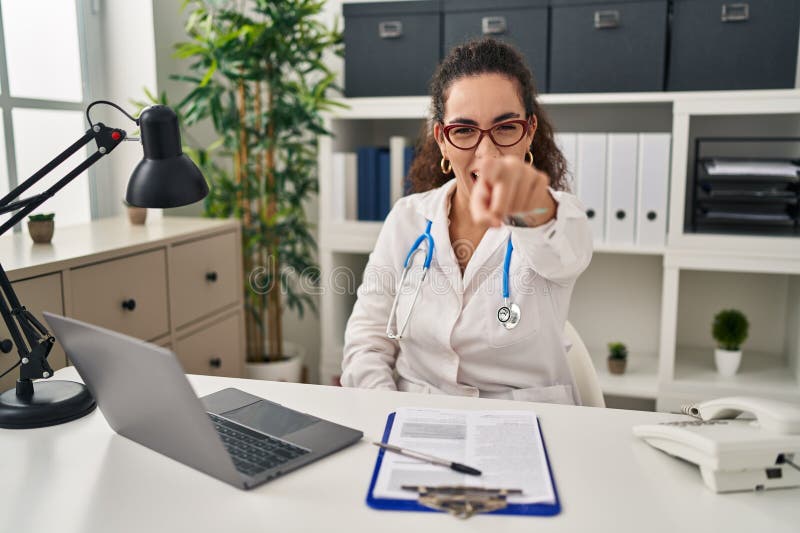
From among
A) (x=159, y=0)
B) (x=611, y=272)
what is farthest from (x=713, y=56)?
(x=159, y=0)

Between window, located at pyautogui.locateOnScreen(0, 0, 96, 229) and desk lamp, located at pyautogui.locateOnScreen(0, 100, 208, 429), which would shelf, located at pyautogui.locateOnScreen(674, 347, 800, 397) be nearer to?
desk lamp, located at pyautogui.locateOnScreen(0, 100, 208, 429)

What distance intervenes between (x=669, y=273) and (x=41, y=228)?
194cm

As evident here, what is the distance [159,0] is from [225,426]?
2.14m

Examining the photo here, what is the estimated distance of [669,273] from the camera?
7.66ft

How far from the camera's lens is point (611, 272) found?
9.09 ft

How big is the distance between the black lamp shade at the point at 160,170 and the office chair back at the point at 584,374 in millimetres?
859

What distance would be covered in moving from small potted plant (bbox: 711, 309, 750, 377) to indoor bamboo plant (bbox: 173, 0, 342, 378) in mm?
1562

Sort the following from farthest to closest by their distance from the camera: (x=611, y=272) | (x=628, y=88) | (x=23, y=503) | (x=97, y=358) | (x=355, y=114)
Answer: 1. (x=611, y=272)
2. (x=355, y=114)
3. (x=628, y=88)
4. (x=97, y=358)
5. (x=23, y=503)

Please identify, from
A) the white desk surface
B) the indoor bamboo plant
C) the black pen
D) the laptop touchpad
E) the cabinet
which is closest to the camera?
the white desk surface

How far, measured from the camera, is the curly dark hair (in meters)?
1.49

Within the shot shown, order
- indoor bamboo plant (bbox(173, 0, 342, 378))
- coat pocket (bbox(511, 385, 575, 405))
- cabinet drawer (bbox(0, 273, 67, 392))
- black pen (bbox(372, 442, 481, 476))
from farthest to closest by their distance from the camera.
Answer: indoor bamboo plant (bbox(173, 0, 342, 378)) < cabinet drawer (bbox(0, 273, 67, 392)) < coat pocket (bbox(511, 385, 575, 405)) < black pen (bbox(372, 442, 481, 476))

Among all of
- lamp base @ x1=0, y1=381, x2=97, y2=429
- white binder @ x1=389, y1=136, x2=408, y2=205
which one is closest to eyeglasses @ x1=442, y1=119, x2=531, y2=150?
lamp base @ x1=0, y1=381, x2=97, y2=429

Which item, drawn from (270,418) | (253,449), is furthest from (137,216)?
(253,449)

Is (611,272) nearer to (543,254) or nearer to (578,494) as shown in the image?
(543,254)
